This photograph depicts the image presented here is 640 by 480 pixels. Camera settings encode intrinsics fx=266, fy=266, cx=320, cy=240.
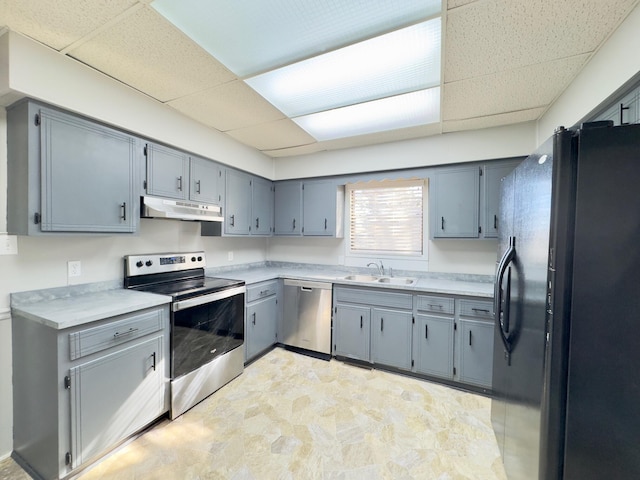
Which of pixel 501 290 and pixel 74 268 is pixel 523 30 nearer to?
pixel 501 290

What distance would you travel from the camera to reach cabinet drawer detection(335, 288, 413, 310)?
8.91ft

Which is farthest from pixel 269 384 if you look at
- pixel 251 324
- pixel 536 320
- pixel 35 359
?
pixel 536 320

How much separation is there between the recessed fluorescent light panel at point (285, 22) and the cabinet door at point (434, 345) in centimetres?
237

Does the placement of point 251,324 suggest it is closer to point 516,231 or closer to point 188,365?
point 188,365

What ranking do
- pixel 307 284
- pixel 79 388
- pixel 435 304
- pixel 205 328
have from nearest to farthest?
pixel 79 388, pixel 205 328, pixel 435 304, pixel 307 284

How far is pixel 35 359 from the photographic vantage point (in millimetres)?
1577

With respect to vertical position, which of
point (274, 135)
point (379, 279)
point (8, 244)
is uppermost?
point (274, 135)

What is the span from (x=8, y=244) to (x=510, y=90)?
3.61m

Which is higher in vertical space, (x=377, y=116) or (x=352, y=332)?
(x=377, y=116)

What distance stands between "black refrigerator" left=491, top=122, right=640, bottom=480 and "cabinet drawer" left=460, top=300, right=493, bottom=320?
4.86 feet

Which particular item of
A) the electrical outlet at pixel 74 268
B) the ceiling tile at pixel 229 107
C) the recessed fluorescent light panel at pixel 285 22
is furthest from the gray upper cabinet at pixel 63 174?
the recessed fluorescent light panel at pixel 285 22

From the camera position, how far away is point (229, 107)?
232 centimetres

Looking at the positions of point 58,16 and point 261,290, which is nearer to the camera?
point 58,16

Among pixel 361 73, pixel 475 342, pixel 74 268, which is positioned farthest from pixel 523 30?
pixel 74 268
